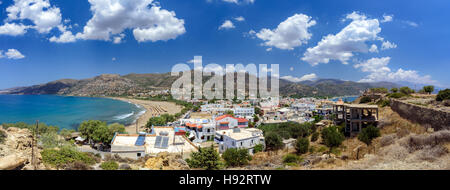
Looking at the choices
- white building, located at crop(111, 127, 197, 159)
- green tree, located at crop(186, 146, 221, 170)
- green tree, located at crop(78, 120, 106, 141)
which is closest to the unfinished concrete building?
green tree, located at crop(186, 146, 221, 170)

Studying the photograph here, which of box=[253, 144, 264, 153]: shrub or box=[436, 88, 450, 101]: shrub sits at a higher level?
box=[436, 88, 450, 101]: shrub

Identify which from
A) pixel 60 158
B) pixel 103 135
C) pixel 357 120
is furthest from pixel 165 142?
pixel 357 120

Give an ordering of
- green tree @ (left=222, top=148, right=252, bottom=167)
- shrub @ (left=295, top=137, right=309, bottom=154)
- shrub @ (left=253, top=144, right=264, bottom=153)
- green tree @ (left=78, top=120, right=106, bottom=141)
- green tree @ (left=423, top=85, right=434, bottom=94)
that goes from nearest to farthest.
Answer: green tree @ (left=222, top=148, right=252, bottom=167), shrub @ (left=295, top=137, right=309, bottom=154), shrub @ (left=253, top=144, right=264, bottom=153), green tree @ (left=78, top=120, right=106, bottom=141), green tree @ (left=423, top=85, right=434, bottom=94)

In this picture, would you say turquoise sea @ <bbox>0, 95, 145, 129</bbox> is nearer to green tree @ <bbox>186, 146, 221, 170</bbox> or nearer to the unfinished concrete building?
green tree @ <bbox>186, 146, 221, 170</bbox>

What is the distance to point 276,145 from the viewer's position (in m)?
16.8

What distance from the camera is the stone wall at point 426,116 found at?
29.2 ft

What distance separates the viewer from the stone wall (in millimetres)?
8891

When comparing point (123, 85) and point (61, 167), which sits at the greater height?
point (123, 85)

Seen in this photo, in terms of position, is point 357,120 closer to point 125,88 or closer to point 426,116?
point 426,116

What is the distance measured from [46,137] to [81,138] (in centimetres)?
765

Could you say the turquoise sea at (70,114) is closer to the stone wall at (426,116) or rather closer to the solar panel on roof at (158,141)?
the solar panel on roof at (158,141)

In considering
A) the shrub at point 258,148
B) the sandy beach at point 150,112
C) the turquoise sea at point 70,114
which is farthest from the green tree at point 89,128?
the turquoise sea at point 70,114
